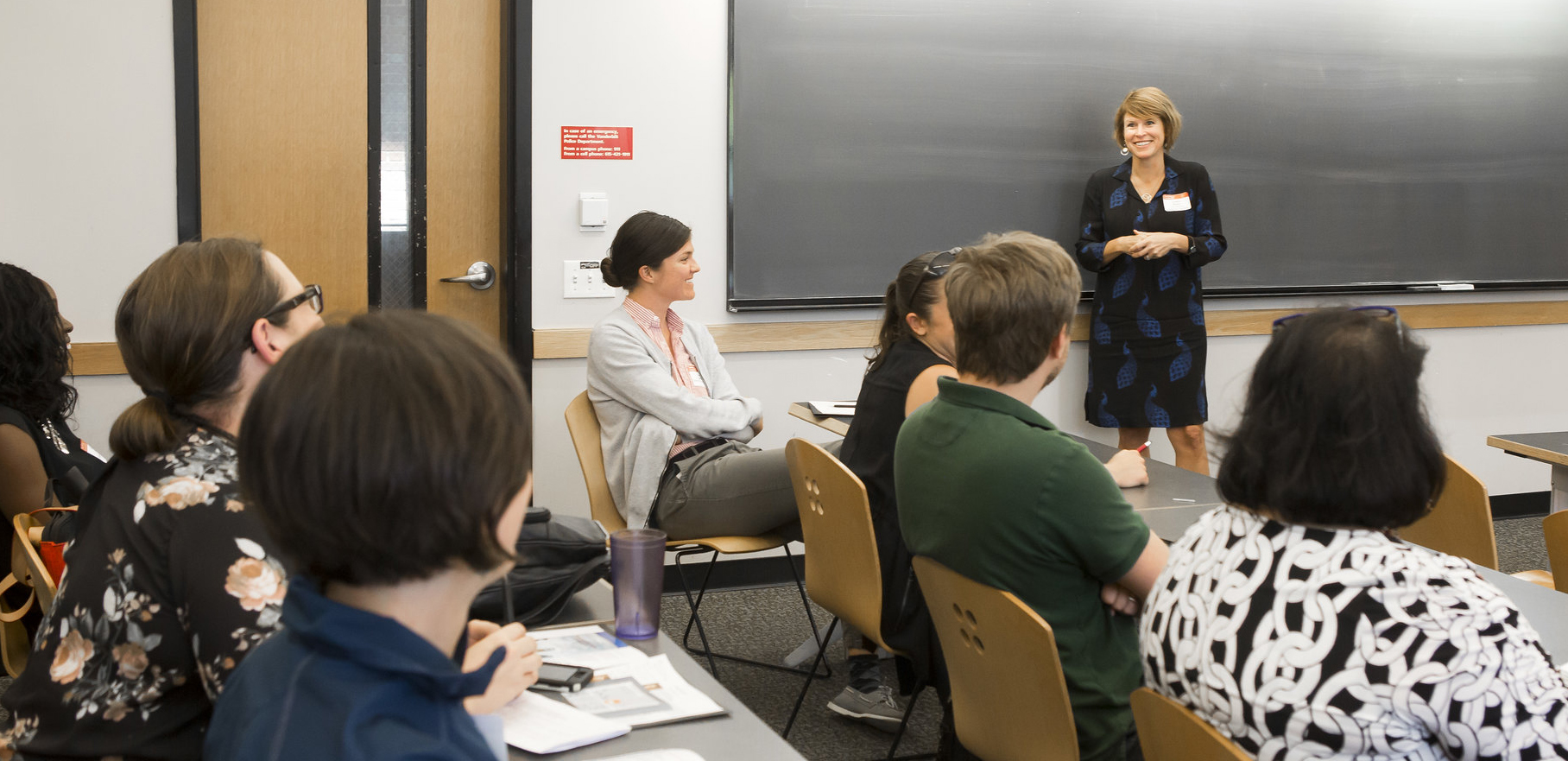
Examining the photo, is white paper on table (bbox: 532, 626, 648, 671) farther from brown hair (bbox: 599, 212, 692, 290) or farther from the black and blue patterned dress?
the black and blue patterned dress

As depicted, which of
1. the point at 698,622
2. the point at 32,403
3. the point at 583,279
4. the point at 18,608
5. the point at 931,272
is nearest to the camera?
the point at 18,608

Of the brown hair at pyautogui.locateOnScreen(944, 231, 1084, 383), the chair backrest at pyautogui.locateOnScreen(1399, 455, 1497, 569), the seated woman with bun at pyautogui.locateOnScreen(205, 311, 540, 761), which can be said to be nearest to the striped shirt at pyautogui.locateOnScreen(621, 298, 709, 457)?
the brown hair at pyautogui.locateOnScreen(944, 231, 1084, 383)

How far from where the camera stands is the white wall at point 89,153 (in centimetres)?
348

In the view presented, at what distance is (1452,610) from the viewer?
1.18 m

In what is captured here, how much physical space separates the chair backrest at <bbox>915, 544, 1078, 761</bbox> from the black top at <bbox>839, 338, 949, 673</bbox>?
65 cm

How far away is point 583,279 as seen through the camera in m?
3.99

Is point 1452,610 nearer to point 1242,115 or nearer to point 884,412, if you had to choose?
point 884,412


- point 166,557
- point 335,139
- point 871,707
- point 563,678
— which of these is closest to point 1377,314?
point 563,678

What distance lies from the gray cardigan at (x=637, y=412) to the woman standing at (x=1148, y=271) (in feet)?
5.55

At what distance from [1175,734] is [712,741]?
1.66ft

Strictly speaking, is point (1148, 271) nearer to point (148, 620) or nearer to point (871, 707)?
point (871, 707)

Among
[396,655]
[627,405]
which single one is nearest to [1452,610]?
[396,655]

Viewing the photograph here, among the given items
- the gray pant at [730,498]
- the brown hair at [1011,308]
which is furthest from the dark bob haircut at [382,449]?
the gray pant at [730,498]

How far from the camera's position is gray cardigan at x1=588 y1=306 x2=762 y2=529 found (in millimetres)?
3268
